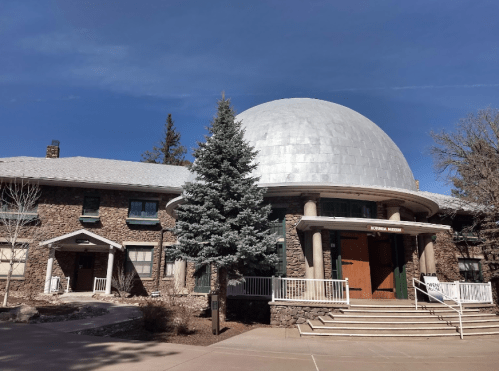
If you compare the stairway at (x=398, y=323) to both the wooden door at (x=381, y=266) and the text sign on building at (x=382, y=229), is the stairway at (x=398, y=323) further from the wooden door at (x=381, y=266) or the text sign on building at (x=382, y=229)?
the wooden door at (x=381, y=266)

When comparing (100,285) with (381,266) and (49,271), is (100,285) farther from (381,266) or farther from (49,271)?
(381,266)

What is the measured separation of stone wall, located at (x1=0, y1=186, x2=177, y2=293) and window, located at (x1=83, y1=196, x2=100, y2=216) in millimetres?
288

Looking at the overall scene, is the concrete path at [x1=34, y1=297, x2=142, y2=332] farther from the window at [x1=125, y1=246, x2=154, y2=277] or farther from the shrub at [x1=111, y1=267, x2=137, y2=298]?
the window at [x1=125, y1=246, x2=154, y2=277]

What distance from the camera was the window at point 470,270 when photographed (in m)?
20.1

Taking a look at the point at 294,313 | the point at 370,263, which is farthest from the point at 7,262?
the point at 370,263

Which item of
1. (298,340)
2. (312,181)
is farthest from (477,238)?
(298,340)

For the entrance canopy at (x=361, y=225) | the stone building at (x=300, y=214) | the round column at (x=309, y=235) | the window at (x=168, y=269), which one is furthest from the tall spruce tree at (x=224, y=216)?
the window at (x=168, y=269)

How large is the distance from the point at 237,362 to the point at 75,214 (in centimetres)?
→ 1677

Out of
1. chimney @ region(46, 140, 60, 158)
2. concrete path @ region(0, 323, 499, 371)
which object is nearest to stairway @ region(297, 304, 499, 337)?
concrete path @ region(0, 323, 499, 371)

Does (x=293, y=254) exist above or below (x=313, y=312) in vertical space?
above

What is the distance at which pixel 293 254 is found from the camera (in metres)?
14.1

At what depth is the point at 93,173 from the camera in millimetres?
21094

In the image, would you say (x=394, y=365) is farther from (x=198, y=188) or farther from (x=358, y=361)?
(x=198, y=188)

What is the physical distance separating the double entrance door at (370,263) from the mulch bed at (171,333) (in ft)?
18.3
